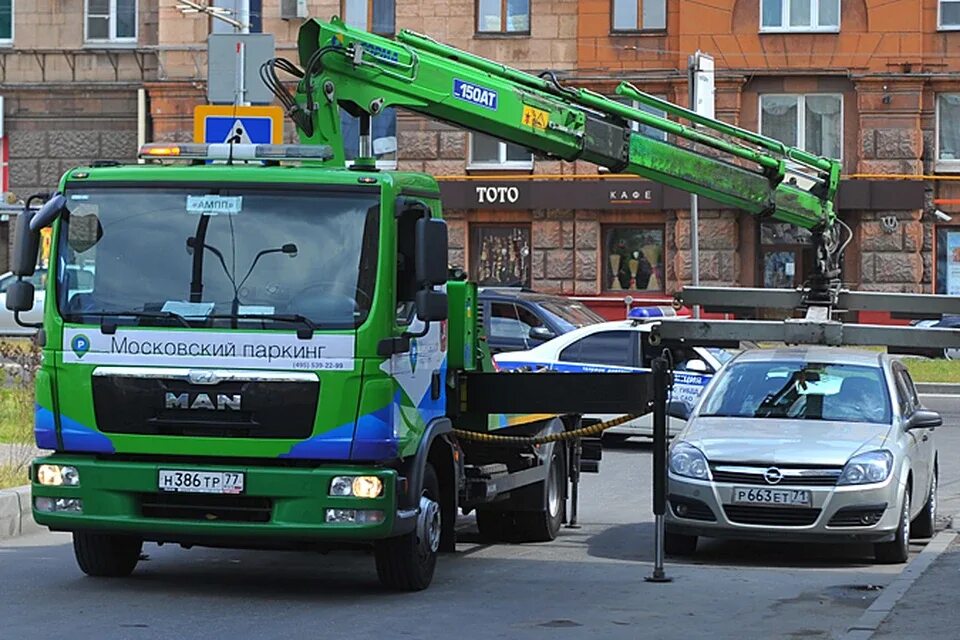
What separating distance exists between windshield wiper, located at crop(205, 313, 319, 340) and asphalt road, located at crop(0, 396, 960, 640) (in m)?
1.53

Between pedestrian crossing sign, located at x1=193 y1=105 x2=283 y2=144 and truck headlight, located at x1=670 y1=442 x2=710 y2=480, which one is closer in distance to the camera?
truck headlight, located at x1=670 y1=442 x2=710 y2=480

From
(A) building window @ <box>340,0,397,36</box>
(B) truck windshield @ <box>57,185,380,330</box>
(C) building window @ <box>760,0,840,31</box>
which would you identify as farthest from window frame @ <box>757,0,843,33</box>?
(B) truck windshield @ <box>57,185,380,330</box>

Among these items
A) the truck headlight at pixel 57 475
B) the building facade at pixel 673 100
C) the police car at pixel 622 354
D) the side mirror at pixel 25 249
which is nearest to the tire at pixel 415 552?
the truck headlight at pixel 57 475

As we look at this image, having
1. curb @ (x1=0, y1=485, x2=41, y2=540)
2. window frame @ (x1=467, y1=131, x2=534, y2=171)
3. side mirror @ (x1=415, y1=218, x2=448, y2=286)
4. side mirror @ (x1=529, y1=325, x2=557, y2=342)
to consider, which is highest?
window frame @ (x1=467, y1=131, x2=534, y2=171)

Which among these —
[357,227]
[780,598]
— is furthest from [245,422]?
[780,598]

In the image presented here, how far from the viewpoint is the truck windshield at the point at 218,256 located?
10.8 metres

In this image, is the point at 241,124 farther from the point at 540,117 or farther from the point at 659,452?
the point at 659,452

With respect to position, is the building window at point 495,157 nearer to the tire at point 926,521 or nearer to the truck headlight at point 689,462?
the tire at point 926,521

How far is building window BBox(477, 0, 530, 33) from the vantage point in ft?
137

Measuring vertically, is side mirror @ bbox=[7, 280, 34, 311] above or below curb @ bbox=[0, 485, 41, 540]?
above

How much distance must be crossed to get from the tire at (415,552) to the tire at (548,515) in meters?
2.83

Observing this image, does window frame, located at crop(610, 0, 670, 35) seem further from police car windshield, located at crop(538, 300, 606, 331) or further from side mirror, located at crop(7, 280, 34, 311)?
side mirror, located at crop(7, 280, 34, 311)

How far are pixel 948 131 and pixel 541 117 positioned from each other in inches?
1071

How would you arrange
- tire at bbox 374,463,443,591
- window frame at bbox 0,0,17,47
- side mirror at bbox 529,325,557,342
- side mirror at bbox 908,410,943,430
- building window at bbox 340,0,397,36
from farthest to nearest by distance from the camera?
window frame at bbox 0,0,17,47 → building window at bbox 340,0,397,36 → side mirror at bbox 529,325,557,342 → side mirror at bbox 908,410,943,430 → tire at bbox 374,463,443,591
